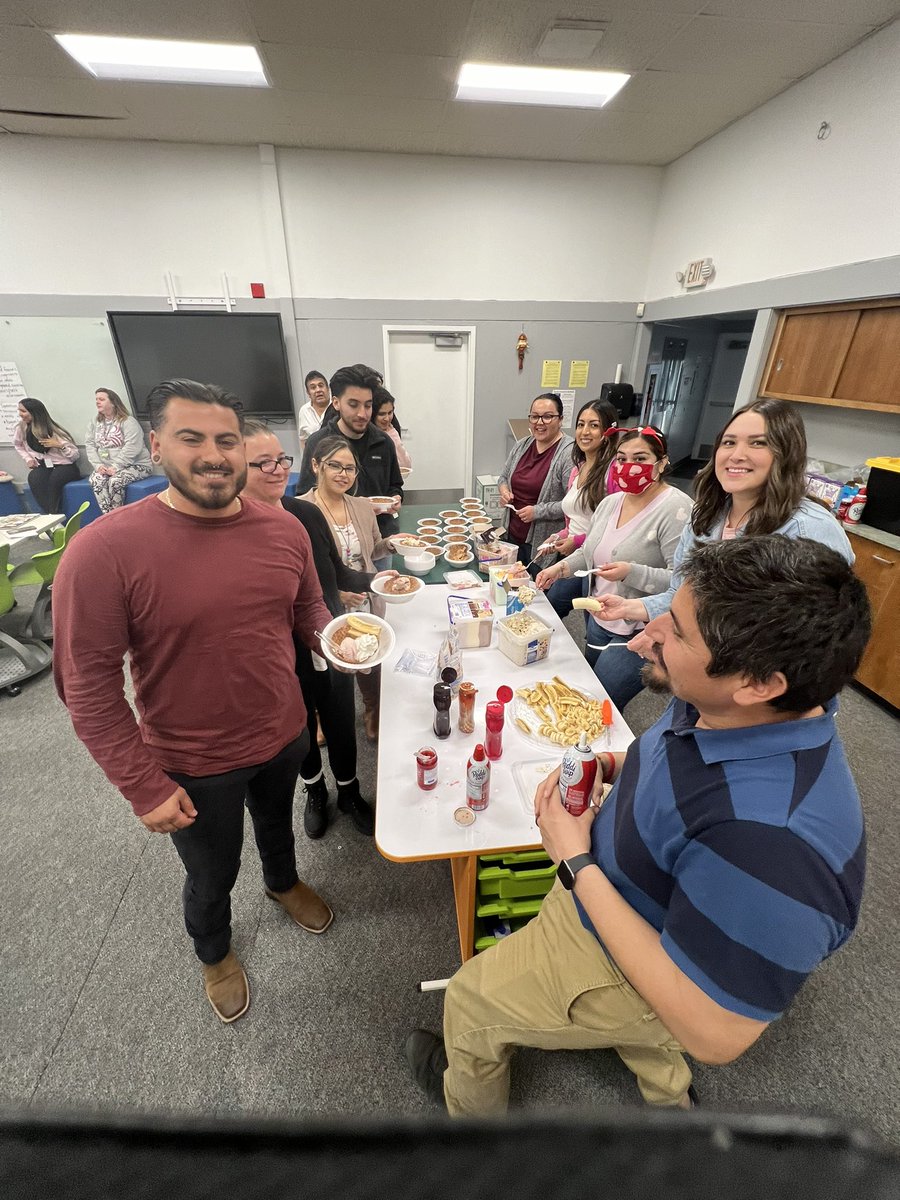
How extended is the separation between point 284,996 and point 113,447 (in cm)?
530

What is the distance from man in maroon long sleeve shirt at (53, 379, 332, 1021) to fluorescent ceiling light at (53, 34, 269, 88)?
3979 millimetres

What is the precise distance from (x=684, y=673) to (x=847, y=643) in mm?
244

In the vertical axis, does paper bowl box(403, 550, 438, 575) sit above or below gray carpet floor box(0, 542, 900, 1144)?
above

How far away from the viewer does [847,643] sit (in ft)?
2.54

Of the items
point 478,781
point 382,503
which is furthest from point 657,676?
point 382,503

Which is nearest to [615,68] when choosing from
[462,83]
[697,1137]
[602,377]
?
[462,83]

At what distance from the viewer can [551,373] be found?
18.7 ft

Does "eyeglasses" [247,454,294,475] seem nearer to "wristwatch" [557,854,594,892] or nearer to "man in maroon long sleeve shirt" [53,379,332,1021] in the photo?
"man in maroon long sleeve shirt" [53,379,332,1021]

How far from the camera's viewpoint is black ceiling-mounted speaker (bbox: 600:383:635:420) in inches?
211

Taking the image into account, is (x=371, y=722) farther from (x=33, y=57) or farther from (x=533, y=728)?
(x=33, y=57)

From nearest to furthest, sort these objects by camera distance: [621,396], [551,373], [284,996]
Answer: [284,996], [621,396], [551,373]

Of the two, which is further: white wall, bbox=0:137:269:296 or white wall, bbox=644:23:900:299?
white wall, bbox=0:137:269:296

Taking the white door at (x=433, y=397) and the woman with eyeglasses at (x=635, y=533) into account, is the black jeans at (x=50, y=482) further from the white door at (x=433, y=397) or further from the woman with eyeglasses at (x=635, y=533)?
the woman with eyeglasses at (x=635, y=533)

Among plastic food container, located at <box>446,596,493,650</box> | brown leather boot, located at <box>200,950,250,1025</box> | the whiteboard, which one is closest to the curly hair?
plastic food container, located at <box>446,596,493,650</box>
